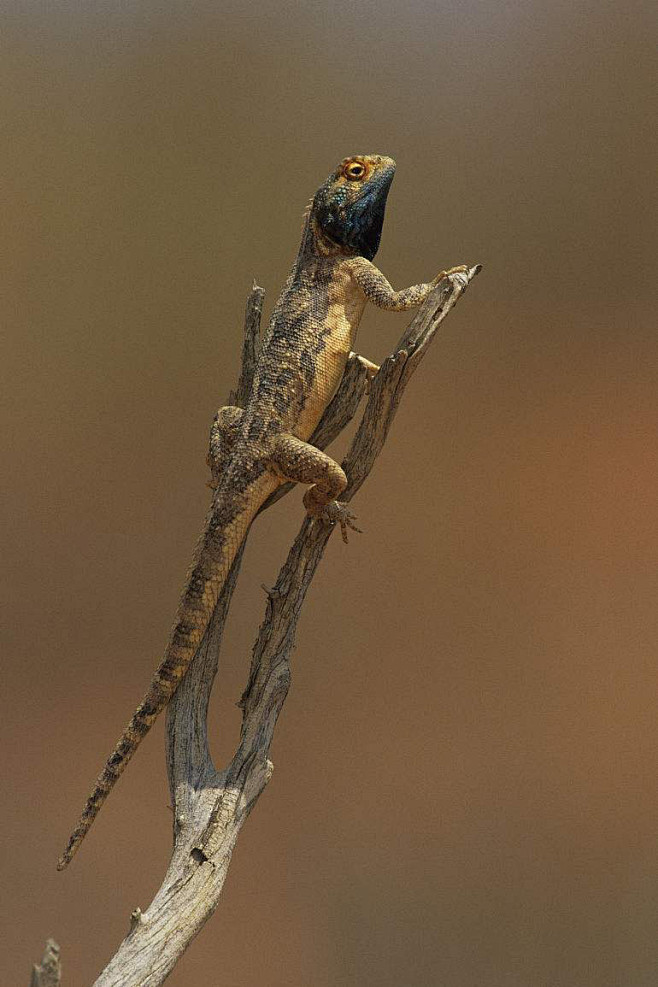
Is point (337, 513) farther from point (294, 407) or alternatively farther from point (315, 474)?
point (294, 407)

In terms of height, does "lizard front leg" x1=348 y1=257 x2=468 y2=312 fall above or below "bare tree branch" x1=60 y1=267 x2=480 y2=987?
above

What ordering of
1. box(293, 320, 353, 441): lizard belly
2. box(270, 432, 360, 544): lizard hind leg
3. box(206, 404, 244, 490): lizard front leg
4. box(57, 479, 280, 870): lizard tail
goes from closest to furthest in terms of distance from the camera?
1. box(57, 479, 280, 870): lizard tail
2. box(270, 432, 360, 544): lizard hind leg
3. box(293, 320, 353, 441): lizard belly
4. box(206, 404, 244, 490): lizard front leg

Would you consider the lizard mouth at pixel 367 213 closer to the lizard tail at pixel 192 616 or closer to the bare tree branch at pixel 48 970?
the lizard tail at pixel 192 616

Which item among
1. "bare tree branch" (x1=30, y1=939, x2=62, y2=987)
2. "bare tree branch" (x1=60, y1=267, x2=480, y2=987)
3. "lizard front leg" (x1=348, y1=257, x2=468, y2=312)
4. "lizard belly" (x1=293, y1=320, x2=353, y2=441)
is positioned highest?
"lizard front leg" (x1=348, y1=257, x2=468, y2=312)

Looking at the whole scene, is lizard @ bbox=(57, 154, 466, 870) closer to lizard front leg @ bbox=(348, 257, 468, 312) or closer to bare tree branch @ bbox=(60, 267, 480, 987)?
lizard front leg @ bbox=(348, 257, 468, 312)

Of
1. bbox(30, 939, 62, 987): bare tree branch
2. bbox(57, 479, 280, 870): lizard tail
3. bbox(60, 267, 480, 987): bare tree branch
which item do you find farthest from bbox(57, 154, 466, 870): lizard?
bbox(30, 939, 62, 987): bare tree branch

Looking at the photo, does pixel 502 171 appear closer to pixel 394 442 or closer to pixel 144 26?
pixel 394 442

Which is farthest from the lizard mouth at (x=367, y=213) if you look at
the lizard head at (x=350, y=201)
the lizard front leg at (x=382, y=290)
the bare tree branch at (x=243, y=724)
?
the bare tree branch at (x=243, y=724)

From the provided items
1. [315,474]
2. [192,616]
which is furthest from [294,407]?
[192,616]
